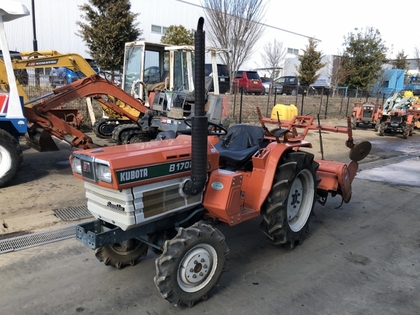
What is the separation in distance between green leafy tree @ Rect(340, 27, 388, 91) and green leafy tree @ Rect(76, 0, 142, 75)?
1718cm

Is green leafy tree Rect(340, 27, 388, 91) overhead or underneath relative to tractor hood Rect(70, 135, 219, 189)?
overhead

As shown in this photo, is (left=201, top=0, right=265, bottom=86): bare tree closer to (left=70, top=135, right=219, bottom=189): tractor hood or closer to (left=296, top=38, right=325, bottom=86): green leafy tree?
(left=296, top=38, right=325, bottom=86): green leafy tree

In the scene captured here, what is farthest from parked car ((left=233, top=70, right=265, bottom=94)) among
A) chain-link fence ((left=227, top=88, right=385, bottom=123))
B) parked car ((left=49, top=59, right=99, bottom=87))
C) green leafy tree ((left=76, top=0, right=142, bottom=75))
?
parked car ((left=49, top=59, right=99, bottom=87))

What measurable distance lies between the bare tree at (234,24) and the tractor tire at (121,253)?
1544 centimetres

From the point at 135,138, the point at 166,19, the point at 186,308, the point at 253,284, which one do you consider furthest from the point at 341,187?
the point at 166,19

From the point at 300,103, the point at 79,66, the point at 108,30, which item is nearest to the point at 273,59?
the point at 300,103

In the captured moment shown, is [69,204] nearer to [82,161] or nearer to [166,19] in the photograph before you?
[82,161]

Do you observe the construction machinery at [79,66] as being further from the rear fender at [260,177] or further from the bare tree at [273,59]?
the bare tree at [273,59]

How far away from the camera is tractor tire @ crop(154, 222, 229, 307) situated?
9.46 feet

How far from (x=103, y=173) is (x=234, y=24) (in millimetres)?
17126

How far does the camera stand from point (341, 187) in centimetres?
500

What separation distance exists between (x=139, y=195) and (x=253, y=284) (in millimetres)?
1437

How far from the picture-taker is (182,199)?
327 centimetres

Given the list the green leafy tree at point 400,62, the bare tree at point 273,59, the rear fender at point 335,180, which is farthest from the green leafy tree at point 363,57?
the rear fender at point 335,180
